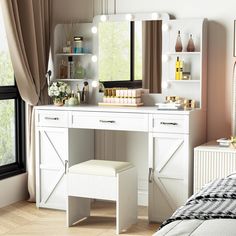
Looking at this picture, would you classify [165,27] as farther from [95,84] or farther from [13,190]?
[13,190]

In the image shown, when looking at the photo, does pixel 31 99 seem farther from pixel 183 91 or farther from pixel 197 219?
pixel 197 219

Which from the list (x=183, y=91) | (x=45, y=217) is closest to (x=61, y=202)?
(x=45, y=217)

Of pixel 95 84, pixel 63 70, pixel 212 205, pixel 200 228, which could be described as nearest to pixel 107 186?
pixel 95 84

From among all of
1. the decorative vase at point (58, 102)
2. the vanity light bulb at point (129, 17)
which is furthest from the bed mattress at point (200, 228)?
the vanity light bulb at point (129, 17)

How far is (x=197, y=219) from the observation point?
228 centimetres

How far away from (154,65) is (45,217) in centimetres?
160

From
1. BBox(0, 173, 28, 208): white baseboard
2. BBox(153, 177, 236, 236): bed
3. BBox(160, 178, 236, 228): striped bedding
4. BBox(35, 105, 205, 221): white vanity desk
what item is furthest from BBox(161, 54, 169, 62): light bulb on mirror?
BBox(153, 177, 236, 236): bed

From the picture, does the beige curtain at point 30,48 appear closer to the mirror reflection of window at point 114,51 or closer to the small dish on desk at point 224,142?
the mirror reflection of window at point 114,51

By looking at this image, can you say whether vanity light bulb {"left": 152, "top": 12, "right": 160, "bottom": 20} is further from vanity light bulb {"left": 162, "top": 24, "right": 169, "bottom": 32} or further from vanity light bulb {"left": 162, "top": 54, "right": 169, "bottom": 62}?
vanity light bulb {"left": 162, "top": 54, "right": 169, "bottom": 62}

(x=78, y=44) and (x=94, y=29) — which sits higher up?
(x=94, y=29)

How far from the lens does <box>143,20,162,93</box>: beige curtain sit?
15.8 feet

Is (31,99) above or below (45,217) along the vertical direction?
above

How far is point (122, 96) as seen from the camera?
486 cm

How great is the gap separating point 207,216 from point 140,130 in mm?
2203
